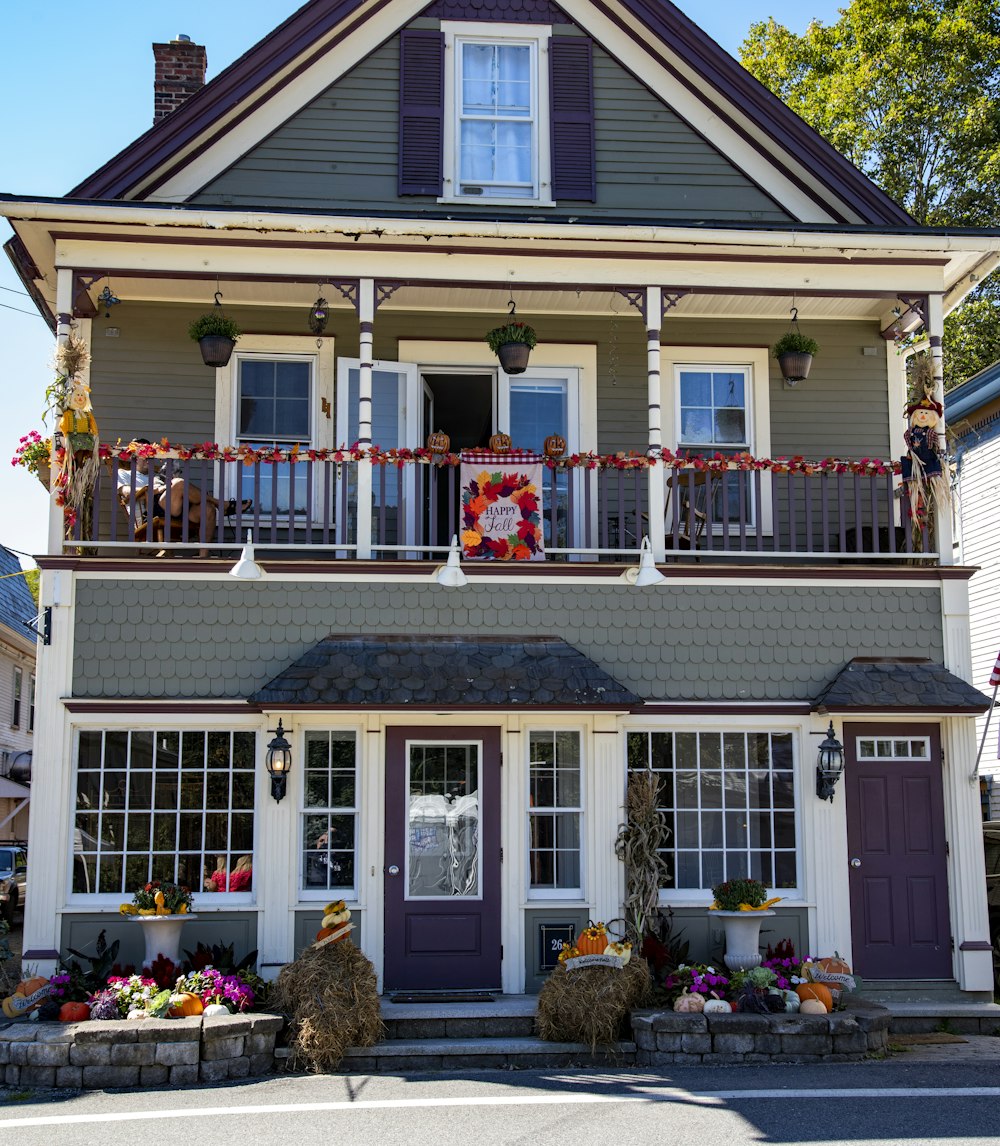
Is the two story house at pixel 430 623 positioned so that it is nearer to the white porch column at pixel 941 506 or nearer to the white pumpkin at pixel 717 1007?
the white porch column at pixel 941 506

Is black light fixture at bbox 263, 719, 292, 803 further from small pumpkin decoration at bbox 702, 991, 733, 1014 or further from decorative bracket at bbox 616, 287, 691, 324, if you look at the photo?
decorative bracket at bbox 616, 287, 691, 324

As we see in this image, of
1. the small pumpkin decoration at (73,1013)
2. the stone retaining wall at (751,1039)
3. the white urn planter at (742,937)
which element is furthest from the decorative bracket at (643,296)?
the small pumpkin decoration at (73,1013)

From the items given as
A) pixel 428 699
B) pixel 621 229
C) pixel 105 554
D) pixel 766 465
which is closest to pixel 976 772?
pixel 766 465

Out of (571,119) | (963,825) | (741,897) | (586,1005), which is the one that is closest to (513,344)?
(571,119)

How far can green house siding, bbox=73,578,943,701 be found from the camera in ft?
37.3

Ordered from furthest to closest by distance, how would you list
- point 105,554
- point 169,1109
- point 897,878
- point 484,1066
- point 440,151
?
point 440,151, point 105,554, point 897,878, point 484,1066, point 169,1109

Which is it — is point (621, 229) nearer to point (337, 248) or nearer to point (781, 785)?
point (337, 248)

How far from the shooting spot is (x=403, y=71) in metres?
13.6

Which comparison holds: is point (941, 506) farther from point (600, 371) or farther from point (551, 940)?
point (551, 940)

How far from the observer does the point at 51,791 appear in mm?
11055

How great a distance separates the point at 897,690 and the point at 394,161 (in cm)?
703

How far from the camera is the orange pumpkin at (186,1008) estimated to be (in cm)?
961

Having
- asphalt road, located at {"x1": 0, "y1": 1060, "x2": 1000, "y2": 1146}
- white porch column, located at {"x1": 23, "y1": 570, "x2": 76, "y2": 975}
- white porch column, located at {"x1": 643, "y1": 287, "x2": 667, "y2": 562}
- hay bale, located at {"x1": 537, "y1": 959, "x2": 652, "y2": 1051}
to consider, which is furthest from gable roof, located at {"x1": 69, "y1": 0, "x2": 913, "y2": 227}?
asphalt road, located at {"x1": 0, "y1": 1060, "x2": 1000, "y2": 1146}

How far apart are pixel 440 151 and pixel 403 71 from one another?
0.91 meters
